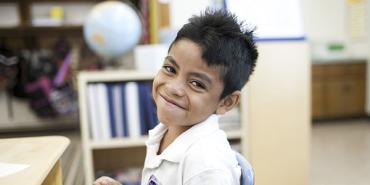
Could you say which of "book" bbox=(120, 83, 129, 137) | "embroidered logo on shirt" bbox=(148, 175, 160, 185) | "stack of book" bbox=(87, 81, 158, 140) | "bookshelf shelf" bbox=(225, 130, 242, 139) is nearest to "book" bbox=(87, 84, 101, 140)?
"stack of book" bbox=(87, 81, 158, 140)

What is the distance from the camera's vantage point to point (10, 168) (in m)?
0.77

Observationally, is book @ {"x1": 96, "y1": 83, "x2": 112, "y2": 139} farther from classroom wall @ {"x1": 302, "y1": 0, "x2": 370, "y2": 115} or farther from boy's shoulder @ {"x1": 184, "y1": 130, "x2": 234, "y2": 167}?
classroom wall @ {"x1": 302, "y1": 0, "x2": 370, "y2": 115}

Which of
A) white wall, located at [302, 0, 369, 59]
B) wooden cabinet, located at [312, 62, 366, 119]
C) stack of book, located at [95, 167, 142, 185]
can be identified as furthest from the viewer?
white wall, located at [302, 0, 369, 59]

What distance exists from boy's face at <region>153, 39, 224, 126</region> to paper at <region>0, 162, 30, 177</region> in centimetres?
33

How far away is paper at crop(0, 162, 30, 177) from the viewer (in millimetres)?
748

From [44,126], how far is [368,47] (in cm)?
440

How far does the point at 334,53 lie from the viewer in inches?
198

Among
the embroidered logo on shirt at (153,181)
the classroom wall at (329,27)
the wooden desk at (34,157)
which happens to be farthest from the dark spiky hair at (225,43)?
the classroom wall at (329,27)

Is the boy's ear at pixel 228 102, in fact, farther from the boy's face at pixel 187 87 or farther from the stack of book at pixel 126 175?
the stack of book at pixel 126 175

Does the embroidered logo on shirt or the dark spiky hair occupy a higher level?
the dark spiky hair

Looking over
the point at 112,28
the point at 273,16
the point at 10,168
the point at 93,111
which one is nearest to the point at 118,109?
the point at 93,111

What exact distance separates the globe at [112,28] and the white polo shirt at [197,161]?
1.15m

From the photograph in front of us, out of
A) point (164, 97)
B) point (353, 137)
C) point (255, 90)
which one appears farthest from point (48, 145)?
point (353, 137)

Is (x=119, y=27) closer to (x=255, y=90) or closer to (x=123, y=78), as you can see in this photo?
(x=123, y=78)
